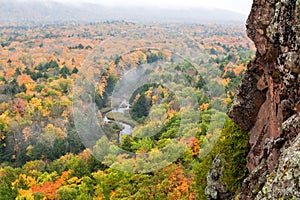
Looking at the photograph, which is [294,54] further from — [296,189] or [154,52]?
[154,52]

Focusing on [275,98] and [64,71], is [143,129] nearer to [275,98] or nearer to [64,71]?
[275,98]

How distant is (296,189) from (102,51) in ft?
43.1

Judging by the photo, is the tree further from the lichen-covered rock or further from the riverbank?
the lichen-covered rock

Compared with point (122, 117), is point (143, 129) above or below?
below

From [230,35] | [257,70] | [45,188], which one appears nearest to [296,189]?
[257,70]

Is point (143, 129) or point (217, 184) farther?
point (143, 129)

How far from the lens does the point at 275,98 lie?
8.83 metres

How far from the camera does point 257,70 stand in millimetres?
10734

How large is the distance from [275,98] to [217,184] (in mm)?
4398

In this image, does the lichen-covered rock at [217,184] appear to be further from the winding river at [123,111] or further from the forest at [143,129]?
the winding river at [123,111]

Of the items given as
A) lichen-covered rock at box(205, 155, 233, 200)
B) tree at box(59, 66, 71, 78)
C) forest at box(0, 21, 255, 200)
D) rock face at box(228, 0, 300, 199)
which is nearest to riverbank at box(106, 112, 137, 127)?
forest at box(0, 21, 255, 200)

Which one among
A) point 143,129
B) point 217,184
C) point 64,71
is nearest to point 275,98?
point 217,184

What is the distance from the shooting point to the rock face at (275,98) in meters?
6.18

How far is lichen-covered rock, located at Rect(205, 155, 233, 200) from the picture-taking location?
11845 millimetres
